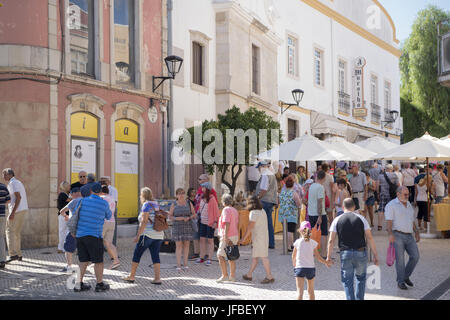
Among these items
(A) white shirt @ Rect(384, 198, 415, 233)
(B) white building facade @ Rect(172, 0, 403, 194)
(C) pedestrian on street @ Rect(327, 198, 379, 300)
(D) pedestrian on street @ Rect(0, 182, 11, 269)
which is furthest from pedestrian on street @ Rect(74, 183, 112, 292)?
(B) white building facade @ Rect(172, 0, 403, 194)

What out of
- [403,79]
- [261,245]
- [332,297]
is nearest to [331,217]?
[261,245]

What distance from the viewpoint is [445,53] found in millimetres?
17203

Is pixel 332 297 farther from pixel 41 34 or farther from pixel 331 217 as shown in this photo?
pixel 41 34

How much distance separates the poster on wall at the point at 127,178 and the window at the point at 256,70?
7299 mm

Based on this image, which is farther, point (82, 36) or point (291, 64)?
point (291, 64)

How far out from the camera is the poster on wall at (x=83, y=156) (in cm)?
1459

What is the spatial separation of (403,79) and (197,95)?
28265mm

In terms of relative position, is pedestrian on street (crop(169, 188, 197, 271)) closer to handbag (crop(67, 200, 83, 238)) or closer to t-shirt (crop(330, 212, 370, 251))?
handbag (crop(67, 200, 83, 238))

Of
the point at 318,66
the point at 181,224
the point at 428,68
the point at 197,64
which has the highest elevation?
the point at 428,68

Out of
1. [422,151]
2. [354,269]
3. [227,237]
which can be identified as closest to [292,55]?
[422,151]

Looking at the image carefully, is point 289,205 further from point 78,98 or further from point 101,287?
point 78,98

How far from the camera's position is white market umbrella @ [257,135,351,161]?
14.2 meters

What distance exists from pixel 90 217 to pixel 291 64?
19586 mm

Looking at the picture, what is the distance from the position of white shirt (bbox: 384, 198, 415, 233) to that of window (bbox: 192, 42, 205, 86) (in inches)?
465
